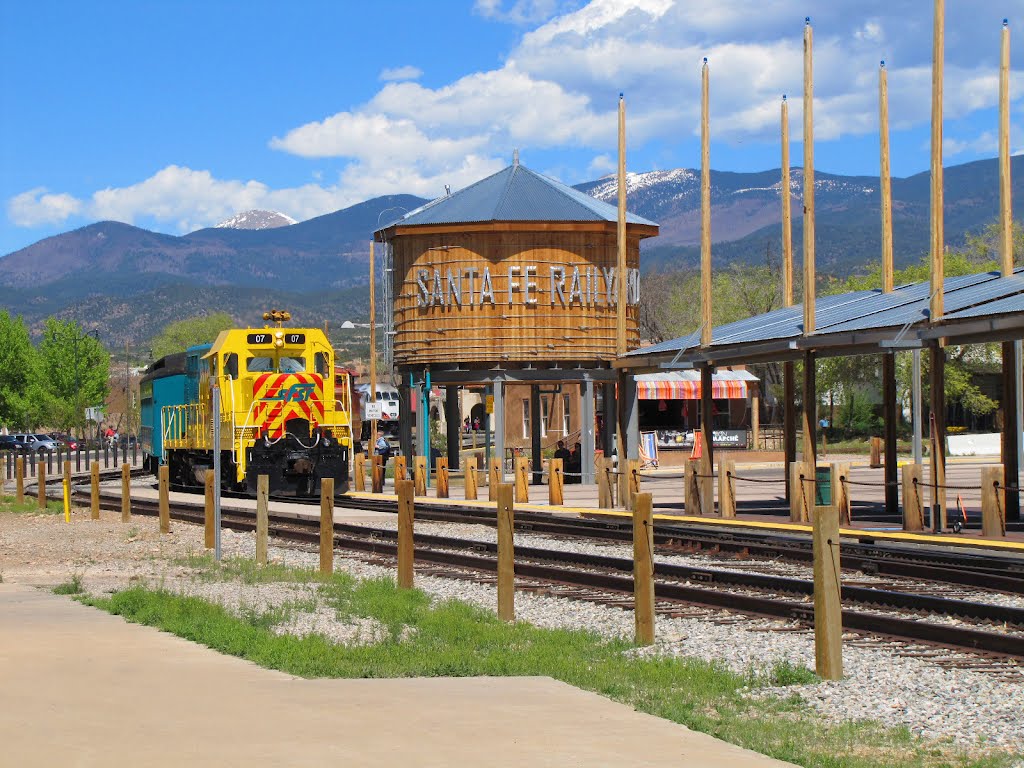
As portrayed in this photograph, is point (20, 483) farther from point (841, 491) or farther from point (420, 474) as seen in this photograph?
point (841, 491)

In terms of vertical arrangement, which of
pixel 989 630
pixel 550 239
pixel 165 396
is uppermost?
pixel 550 239

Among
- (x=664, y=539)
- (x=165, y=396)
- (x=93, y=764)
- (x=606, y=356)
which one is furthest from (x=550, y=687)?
(x=165, y=396)

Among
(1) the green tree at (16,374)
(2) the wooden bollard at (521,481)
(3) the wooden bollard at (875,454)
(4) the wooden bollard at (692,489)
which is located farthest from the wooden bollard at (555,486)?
(1) the green tree at (16,374)

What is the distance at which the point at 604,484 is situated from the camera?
93.1 ft

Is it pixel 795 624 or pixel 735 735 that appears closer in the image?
pixel 735 735

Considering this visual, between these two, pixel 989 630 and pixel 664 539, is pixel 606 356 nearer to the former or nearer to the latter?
pixel 664 539

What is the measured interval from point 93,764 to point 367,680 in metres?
3.01

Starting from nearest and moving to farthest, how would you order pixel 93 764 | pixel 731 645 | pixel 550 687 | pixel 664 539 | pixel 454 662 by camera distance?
1. pixel 93 764
2. pixel 550 687
3. pixel 454 662
4. pixel 731 645
5. pixel 664 539

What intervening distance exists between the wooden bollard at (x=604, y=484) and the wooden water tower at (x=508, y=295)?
30.3 feet

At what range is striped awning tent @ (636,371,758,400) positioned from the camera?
64625mm

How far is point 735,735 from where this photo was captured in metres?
7.76

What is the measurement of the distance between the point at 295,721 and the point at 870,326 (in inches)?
629

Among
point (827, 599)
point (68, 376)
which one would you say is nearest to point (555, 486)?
point (827, 599)

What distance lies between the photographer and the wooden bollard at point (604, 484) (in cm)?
2828
